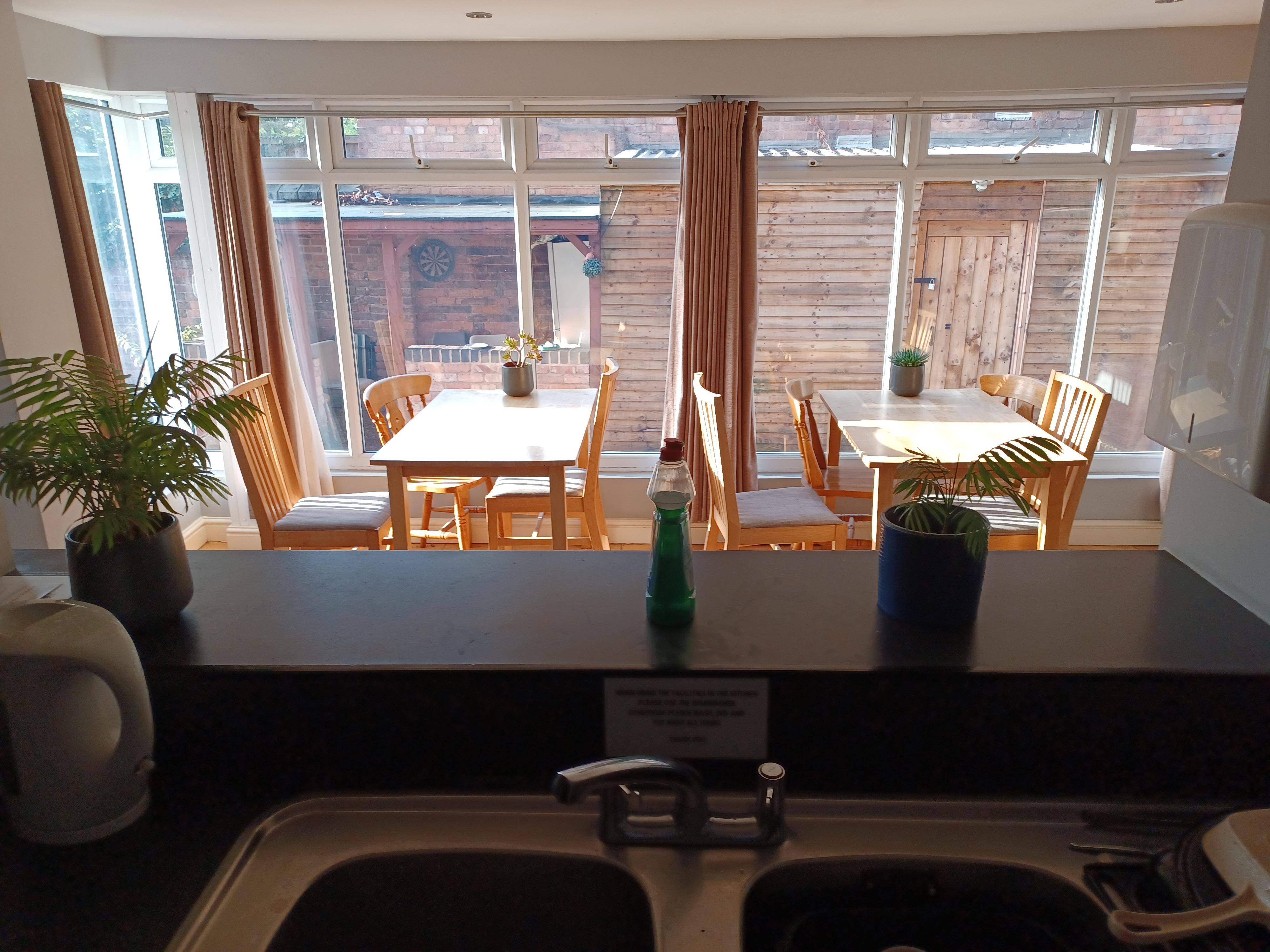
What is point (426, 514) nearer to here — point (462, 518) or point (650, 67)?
point (462, 518)

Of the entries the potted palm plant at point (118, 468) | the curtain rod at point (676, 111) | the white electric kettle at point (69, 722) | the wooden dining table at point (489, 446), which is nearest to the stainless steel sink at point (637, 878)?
the white electric kettle at point (69, 722)

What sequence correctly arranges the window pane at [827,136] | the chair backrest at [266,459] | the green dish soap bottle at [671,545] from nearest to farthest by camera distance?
the green dish soap bottle at [671,545]
the chair backrest at [266,459]
the window pane at [827,136]

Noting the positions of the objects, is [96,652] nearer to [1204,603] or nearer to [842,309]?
[1204,603]

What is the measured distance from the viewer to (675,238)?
12.8ft

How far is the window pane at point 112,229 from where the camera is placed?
140 inches

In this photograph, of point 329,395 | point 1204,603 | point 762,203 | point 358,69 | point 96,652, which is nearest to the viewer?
point 96,652

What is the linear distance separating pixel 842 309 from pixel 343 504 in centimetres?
241

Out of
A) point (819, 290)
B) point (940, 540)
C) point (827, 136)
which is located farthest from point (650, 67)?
point (940, 540)

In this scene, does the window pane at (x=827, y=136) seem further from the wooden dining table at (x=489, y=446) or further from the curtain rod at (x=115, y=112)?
the curtain rod at (x=115, y=112)

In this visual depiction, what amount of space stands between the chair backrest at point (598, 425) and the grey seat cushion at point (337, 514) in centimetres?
78

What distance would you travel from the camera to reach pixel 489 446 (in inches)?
118

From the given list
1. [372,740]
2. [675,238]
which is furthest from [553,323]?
[372,740]

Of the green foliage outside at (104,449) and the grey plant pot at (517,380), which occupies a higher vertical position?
the green foliage outside at (104,449)

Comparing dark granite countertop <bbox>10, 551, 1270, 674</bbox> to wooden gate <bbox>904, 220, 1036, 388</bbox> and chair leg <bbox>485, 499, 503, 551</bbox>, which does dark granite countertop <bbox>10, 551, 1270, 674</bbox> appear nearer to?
chair leg <bbox>485, 499, 503, 551</bbox>
